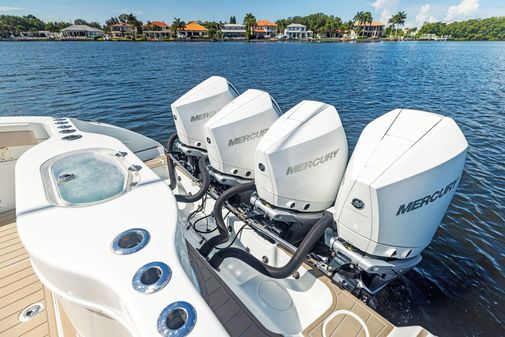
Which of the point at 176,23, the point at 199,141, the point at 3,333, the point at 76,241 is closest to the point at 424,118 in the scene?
the point at 76,241

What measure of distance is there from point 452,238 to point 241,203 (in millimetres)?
3264

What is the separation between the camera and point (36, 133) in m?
3.03

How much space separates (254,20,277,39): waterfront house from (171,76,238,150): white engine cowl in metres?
84.6

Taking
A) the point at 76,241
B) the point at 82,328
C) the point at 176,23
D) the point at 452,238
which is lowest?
the point at 452,238

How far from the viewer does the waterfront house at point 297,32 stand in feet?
264

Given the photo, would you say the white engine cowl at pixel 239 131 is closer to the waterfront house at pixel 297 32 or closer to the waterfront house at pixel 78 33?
the waterfront house at pixel 297 32

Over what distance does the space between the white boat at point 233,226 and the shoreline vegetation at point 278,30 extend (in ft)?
264

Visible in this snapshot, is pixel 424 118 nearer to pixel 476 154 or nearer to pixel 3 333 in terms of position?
pixel 3 333

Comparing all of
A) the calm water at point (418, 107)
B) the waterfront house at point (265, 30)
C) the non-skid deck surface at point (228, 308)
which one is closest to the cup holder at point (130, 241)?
the non-skid deck surface at point (228, 308)

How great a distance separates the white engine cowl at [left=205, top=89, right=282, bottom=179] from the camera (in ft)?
8.96

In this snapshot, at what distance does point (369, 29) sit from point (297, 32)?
25.2 metres

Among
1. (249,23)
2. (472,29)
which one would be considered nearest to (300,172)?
(249,23)

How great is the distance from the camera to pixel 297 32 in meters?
81.3

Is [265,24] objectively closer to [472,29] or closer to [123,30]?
Answer: [123,30]
